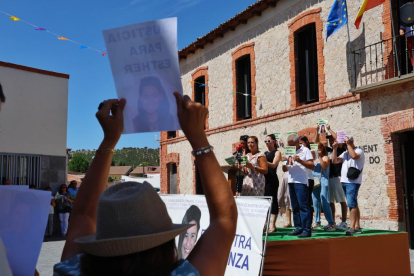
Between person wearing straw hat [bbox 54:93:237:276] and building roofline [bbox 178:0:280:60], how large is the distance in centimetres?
1289

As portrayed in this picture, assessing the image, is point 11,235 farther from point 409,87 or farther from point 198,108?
point 409,87

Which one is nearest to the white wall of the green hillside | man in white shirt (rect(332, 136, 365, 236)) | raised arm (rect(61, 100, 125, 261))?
man in white shirt (rect(332, 136, 365, 236))

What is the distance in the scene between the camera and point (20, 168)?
14398 mm

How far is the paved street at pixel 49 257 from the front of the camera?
7852mm

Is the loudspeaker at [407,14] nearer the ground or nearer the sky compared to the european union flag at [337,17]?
nearer the ground

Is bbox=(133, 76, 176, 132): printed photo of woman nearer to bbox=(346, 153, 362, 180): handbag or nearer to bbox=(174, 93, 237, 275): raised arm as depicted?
bbox=(174, 93, 237, 275): raised arm

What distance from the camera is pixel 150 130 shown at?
1995mm

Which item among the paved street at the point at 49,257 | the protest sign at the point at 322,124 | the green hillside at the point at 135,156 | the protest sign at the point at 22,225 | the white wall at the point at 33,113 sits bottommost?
the paved street at the point at 49,257

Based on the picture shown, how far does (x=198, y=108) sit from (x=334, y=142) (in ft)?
22.9

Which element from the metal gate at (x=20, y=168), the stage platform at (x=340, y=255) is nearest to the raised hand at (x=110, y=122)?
the stage platform at (x=340, y=255)

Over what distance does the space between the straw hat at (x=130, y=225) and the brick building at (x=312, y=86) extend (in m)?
9.27

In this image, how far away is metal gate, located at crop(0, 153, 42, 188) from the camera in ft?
45.7

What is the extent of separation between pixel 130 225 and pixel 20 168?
14.5 meters

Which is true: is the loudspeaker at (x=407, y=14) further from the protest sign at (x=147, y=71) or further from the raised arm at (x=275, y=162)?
the protest sign at (x=147, y=71)
